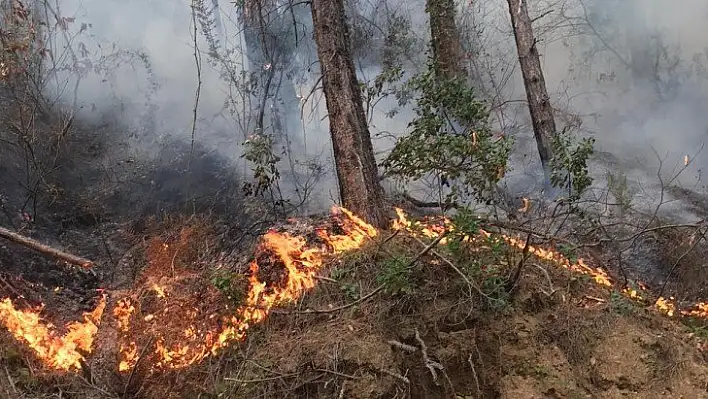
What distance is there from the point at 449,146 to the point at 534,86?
288cm

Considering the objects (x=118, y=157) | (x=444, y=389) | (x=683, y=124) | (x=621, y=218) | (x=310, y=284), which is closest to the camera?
(x=444, y=389)

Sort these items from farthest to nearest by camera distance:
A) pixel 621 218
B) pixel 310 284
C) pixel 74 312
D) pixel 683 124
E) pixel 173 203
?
pixel 683 124 → pixel 173 203 → pixel 621 218 → pixel 74 312 → pixel 310 284

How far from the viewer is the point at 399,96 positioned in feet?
28.6

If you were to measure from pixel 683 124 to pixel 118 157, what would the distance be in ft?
34.5

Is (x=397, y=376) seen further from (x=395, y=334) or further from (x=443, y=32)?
(x=443, y=32)

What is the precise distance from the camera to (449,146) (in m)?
5.85

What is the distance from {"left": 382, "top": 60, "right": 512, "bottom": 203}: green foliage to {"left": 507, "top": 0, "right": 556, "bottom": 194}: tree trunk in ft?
5.34

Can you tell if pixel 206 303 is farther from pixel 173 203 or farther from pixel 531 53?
pixel 531 53

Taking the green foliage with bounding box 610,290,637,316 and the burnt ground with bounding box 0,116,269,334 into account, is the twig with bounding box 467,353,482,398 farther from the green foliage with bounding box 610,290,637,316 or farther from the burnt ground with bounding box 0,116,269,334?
the burnt ground with bounding box 0,116,269,334

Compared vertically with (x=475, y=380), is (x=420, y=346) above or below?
above

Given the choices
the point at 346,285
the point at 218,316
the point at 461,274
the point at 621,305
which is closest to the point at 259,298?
the point at 218,316

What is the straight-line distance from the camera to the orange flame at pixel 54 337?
4590 millimetres

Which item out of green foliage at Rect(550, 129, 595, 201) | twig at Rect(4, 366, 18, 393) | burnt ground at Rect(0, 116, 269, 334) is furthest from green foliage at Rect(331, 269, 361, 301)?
green foliage at Rect(550, 129, 595, 201)

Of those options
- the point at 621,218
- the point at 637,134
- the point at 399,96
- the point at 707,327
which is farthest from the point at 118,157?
the point at 637,134
